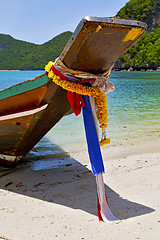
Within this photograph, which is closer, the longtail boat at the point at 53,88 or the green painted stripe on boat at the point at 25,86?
the longtail boat at the point at 53,88

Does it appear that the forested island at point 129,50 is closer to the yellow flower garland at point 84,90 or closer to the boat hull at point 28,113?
the boat hull at point 28,113

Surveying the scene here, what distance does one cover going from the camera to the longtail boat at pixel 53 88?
83.7 inches

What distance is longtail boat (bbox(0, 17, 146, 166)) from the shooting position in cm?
213

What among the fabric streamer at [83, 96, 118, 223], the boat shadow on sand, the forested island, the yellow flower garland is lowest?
the forested island


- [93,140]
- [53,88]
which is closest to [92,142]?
[93,140]

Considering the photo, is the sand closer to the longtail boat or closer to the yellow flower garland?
the longtail boat

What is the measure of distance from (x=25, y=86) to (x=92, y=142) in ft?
3.27

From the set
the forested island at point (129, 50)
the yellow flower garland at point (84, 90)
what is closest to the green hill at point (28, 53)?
the forested island at point (129, 50)

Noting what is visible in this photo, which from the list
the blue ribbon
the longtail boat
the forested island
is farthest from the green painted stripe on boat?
the forested island

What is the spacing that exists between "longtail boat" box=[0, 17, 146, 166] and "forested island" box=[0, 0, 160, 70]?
44.4 metres

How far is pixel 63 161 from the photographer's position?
445 cm

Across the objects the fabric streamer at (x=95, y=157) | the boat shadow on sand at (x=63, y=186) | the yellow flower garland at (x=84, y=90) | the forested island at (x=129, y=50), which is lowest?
the forested island at (x=129, y=50)

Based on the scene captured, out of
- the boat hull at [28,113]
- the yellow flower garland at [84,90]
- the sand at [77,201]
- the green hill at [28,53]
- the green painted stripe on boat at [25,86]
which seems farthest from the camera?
the green hill at [28,53]

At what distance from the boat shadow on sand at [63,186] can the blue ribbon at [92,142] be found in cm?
50
